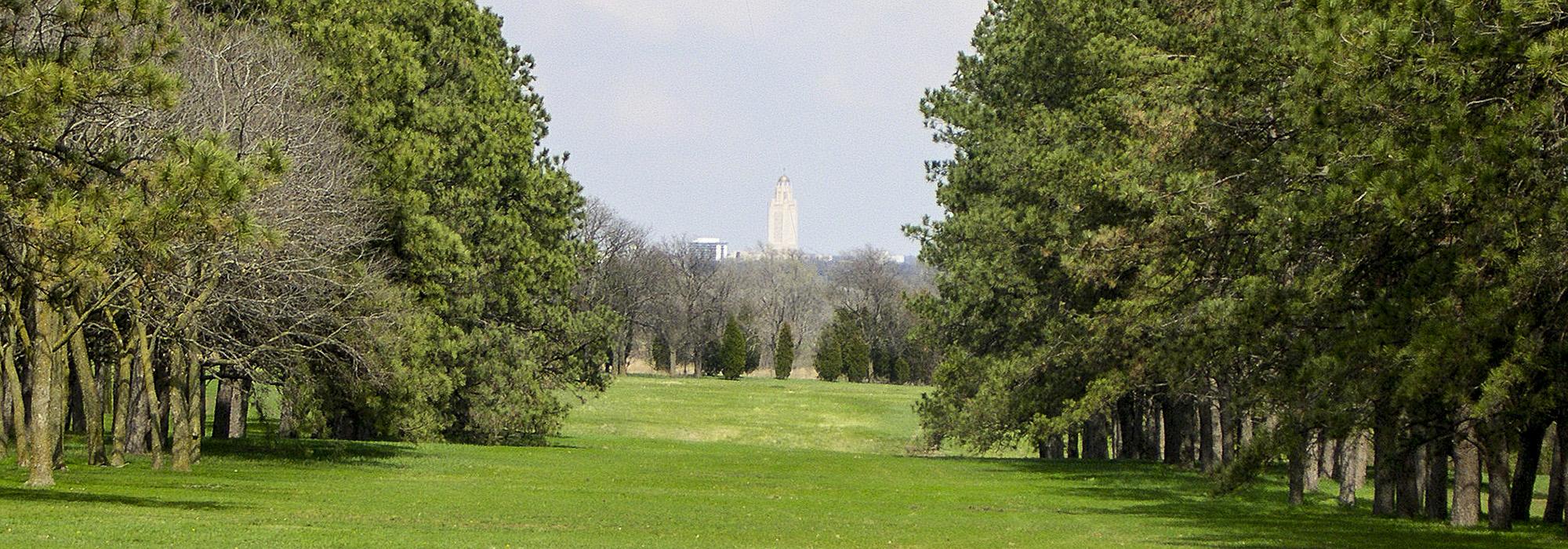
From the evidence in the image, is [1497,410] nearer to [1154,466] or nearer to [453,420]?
[1154,466]

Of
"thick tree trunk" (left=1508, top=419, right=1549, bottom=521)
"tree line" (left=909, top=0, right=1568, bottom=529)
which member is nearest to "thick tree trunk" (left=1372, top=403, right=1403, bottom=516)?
"tree line" (left=909, top=0, right=1568, bottom=529)

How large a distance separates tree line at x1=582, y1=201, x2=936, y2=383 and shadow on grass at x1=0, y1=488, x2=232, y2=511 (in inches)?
2956

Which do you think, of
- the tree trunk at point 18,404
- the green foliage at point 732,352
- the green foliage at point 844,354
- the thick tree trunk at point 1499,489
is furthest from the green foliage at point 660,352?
the thick tree trunk at point 1499,489

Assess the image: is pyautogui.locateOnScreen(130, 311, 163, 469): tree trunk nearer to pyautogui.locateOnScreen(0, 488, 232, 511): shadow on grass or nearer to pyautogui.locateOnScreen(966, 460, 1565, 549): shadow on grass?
pyautogui.locateOnScreen(0, 488, 232, 511): shadow on grass

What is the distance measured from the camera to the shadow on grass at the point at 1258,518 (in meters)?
21.2

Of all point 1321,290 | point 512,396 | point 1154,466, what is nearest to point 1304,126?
point 1321,290

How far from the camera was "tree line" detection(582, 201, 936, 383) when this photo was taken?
111 m

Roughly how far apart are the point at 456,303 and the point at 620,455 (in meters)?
9.15

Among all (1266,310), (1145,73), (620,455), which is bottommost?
(620,455)

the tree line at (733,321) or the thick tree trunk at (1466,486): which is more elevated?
the tree line at (733,321)

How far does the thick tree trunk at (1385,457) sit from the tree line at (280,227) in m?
12.1

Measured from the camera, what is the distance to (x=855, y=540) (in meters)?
21.0

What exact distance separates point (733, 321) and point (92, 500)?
96.4m

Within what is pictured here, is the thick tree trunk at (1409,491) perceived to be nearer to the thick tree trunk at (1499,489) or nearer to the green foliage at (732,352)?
the thick tree trunk at (1499,489)
